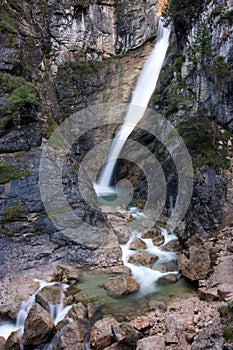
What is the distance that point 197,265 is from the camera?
9023 mm

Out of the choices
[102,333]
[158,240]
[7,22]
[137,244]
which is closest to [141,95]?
[7,22]

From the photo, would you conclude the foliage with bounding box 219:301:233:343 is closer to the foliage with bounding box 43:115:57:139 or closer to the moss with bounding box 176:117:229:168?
the moss with bounding box 176:117:229:168

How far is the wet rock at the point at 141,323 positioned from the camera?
22.5 ft

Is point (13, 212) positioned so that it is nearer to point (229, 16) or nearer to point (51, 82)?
point (229, 16)

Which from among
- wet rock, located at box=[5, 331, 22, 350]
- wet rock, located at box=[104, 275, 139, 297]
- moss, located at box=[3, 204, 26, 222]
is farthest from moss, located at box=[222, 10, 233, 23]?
wet rock, located at box=[5, 331, 22, 350]

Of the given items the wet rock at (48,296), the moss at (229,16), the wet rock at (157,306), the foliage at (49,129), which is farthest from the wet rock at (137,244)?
the moss at (229,16)

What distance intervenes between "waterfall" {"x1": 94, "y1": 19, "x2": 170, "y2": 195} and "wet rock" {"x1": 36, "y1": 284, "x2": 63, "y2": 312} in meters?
11.0

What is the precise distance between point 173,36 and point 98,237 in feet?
52.4

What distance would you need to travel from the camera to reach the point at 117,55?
23.4m

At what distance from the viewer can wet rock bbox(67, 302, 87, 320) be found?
731cm

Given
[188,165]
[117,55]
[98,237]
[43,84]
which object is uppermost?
[117,55]

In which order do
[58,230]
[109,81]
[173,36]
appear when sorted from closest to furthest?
1. [58,230]
2. [173,36]
3. [109,81]

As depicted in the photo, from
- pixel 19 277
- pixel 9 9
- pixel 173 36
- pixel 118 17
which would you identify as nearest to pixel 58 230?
pixel 19 277

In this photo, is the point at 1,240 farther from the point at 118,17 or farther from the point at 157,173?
the point at 118,17
